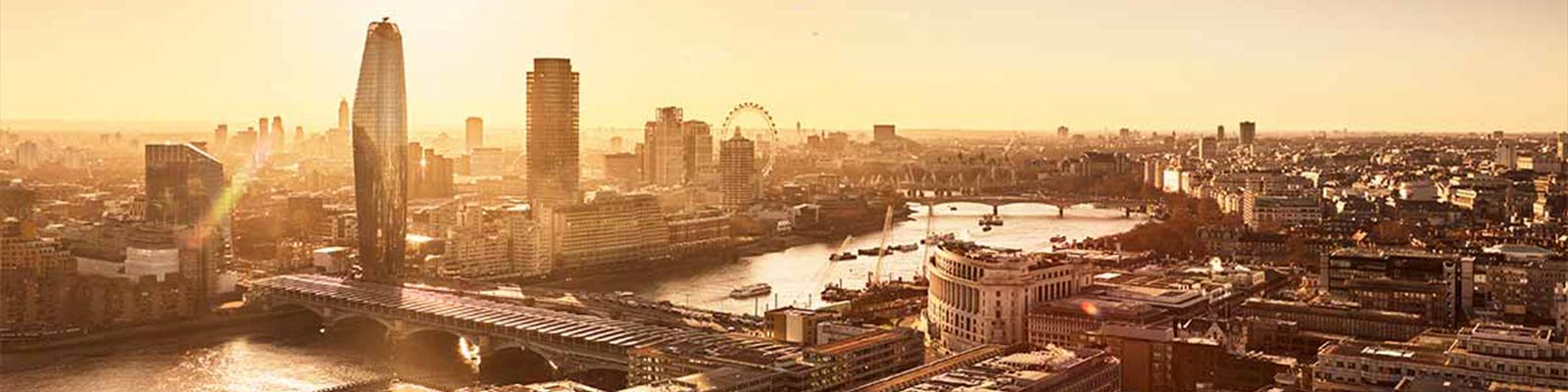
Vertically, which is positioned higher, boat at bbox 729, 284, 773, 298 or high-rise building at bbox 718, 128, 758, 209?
high-rise building at bbox 718, 128, 758, 209

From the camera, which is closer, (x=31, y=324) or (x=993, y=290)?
(x=993, y=290)

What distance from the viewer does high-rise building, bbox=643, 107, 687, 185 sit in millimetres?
26719

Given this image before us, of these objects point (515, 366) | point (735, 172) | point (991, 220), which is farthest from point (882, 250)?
point (515, 366)

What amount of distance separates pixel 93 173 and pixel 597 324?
10856 millimetres

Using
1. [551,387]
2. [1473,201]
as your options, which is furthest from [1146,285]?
[1473,201]

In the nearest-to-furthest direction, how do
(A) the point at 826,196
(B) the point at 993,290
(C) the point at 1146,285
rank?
(B) the point at 993,290 → (C) the point at 1146,285 → (A) the point at 826,196

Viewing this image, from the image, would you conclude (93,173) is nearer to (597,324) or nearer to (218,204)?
(218,204)

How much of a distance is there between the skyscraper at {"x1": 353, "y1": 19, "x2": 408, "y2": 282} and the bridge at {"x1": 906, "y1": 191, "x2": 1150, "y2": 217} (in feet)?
39.7

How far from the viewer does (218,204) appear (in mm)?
13570

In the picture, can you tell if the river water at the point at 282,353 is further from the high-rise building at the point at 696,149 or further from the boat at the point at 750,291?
the high-rise building at the point at 696,149

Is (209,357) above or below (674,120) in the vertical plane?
below

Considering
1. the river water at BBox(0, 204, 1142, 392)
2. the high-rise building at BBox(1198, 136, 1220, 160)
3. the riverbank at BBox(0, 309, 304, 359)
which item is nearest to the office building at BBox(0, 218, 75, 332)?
the riverbank at BBox(0, 309, 304, 359)

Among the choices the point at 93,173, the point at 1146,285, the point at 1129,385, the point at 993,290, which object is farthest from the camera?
the point at 93,173

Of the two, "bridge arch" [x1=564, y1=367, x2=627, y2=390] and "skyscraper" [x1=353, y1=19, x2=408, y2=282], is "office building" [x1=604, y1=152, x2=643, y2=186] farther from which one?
"bridge arch" [x1=564, y1=367, x2=627, y2=390]
